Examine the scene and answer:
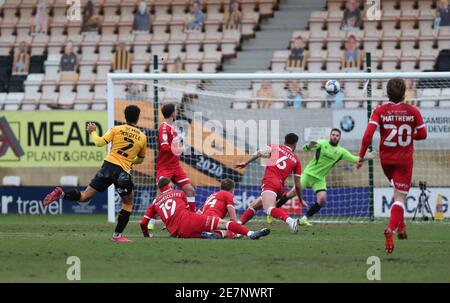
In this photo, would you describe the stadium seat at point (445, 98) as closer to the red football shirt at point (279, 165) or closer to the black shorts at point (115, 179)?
the red football shirt at point (279, 165)

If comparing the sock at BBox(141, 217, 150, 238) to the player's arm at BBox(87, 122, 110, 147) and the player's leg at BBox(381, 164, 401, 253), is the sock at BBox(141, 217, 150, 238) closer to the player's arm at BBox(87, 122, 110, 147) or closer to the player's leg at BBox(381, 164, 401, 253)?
the player's arm at BBox(87, 122, 110, 147)

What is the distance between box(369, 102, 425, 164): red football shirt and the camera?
13.5m

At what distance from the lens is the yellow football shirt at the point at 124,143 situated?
1533 cm

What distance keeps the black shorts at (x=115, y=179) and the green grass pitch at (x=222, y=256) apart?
0.80 metres

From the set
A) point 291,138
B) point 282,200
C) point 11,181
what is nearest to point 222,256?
point 291,138

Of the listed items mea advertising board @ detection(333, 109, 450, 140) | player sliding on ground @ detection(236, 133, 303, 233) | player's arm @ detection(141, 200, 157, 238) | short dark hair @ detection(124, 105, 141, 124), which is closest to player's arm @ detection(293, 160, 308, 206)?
player sliding on ground @ detection(236, 133, 303, 233)

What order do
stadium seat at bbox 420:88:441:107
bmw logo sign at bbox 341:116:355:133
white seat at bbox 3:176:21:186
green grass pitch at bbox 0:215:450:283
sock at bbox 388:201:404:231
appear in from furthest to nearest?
white seat at bbox 3:176:21:186 → bmw logo sign at bbox 341:116:355:133 → stadium seat at bbox 420:88:441:107 → sock at bbox 388:201:404:231 → green grass pitch at bbox 0:215:450:283

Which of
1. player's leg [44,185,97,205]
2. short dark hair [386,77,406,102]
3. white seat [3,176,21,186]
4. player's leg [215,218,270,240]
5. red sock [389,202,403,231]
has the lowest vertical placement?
white seat [3,176,21,186]

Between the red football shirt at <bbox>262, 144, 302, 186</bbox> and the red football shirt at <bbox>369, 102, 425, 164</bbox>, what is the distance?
4.29m

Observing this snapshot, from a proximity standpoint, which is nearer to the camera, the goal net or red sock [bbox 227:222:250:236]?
red sock [bbox 227:222:250:236]

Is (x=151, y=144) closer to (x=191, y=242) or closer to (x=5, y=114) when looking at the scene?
(x=5, y=114)

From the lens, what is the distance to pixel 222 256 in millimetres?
12992

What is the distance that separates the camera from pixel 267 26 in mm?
29375
